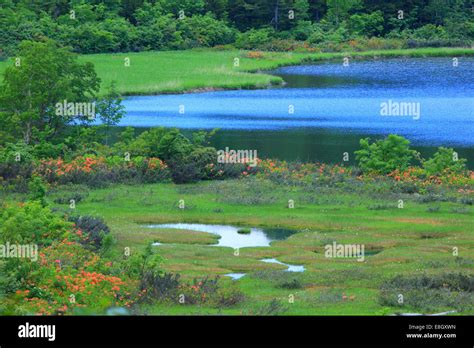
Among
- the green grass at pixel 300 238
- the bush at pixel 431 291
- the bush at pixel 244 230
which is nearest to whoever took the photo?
the bush at pixel 431 291

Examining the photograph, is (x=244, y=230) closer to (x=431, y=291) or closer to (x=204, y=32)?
(x=431, y=291)

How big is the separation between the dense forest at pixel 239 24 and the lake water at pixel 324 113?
19.2 m

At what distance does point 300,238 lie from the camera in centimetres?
2994

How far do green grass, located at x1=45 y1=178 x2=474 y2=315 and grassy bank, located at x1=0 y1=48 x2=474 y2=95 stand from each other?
41748 mm

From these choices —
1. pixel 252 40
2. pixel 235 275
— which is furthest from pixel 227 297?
pixel 252 40

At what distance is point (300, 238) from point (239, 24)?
98564 millimetres

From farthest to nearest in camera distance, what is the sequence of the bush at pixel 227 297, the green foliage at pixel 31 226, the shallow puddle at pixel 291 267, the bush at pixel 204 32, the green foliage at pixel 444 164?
1. the bush at pixel 204 32
2. the green foliage at pixel 444 164
3. the shallow puddle at pixel 291 267
4. the green foliage at pixel 31 226
5. the bush at pixel 227 297

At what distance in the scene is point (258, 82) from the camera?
8544 cm

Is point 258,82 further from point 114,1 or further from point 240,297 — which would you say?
point 240,297

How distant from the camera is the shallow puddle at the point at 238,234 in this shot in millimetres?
29734

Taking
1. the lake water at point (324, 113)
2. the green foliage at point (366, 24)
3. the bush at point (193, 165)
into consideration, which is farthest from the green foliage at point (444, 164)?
the green foliage at point (366, 24)

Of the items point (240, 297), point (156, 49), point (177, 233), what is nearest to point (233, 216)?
point (177, 233)

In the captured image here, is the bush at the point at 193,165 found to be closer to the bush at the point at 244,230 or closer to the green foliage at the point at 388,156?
the green foliage at the point at 388,156

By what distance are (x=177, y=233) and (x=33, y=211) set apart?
5.78 m
